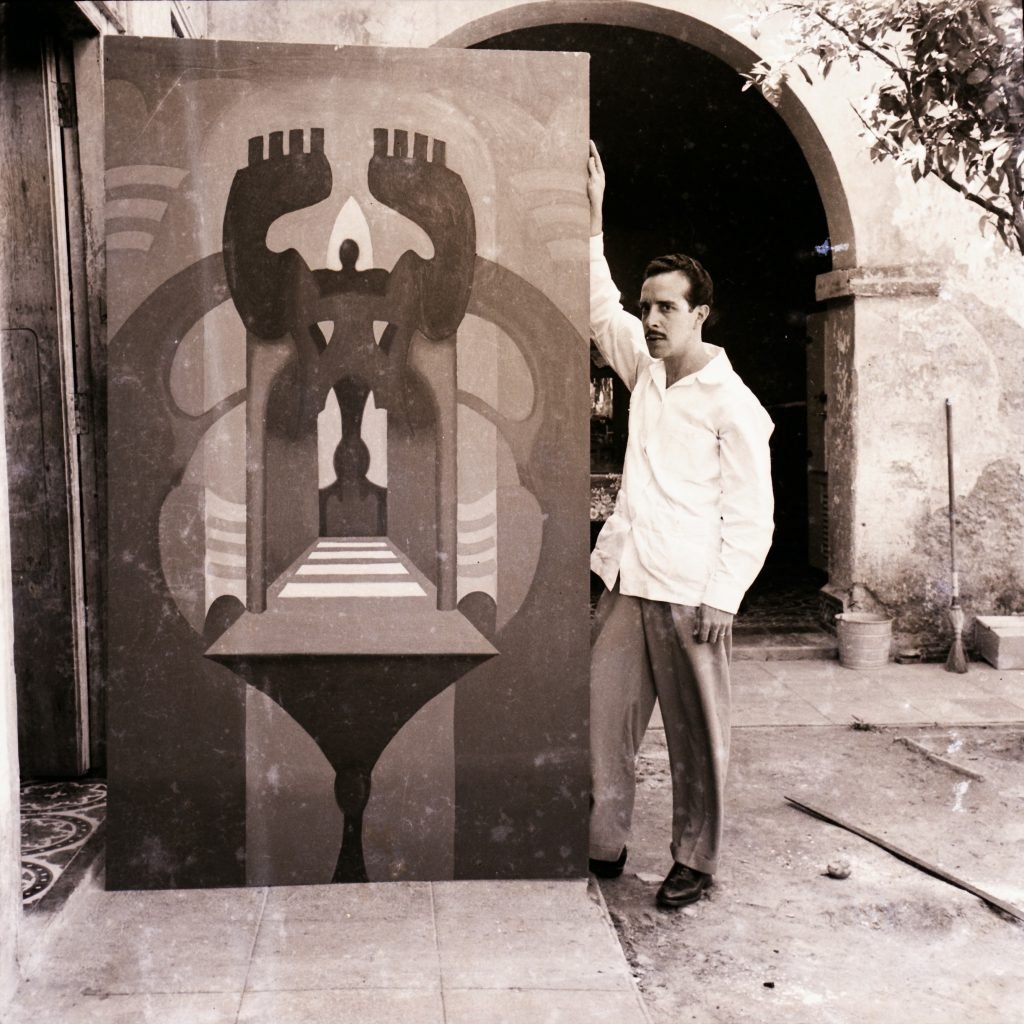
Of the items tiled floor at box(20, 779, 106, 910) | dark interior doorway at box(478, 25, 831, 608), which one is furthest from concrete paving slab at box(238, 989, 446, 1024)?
dark interior doorway at box(478, 25, 831, 608)

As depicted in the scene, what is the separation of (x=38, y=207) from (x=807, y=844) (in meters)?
3.46

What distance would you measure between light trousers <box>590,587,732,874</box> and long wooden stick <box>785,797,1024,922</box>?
0.77 m

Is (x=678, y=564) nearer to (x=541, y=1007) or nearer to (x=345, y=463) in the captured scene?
(x=345, y=463)

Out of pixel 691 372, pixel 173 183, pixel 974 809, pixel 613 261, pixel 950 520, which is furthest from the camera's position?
pixel 613 261

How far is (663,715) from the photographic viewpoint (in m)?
→ 3.51

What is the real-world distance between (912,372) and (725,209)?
6.57 metres

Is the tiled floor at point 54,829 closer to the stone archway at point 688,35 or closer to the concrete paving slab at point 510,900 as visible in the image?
the concrete paving slab at point 510,900

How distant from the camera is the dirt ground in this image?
2.90 meters

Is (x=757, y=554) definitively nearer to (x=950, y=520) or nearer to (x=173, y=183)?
(x=173, y=183)

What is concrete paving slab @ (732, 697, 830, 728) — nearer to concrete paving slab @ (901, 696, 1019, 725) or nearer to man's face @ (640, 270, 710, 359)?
concrete paving slab @ (901, 696, 1019, 725)

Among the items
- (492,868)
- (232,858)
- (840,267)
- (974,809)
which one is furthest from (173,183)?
(840,267)

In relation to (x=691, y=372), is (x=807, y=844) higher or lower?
lower

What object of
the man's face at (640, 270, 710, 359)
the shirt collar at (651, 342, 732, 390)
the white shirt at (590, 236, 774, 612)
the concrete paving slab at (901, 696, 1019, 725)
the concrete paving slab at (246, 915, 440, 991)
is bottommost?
the concrete paving slab at (246, 915, 440, 991)

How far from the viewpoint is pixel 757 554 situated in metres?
3.33
